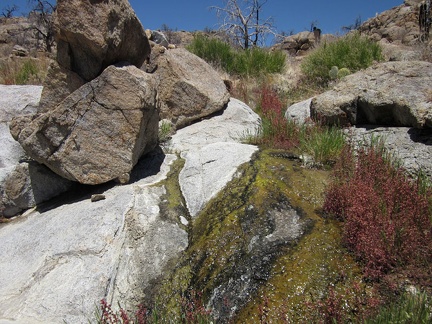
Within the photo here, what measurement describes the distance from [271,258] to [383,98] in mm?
3573

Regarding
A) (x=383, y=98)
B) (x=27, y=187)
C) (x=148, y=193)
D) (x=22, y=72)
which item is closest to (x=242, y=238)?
(x=148, y=193)

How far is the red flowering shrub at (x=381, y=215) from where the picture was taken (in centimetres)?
304

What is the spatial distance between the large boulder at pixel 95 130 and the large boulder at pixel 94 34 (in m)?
0.39

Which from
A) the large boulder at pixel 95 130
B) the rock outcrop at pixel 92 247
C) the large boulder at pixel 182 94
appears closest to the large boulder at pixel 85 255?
the rock outcrop at pixel 92 247

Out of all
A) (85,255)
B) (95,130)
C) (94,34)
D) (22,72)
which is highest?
(22,72)

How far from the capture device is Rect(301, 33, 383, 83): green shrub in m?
10.4

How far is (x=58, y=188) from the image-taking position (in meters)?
5.22

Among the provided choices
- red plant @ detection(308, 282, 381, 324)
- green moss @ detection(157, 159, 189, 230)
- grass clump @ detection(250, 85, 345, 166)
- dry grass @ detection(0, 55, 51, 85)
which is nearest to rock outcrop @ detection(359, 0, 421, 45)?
grass clump @ detection(250, 85, 345, 166)

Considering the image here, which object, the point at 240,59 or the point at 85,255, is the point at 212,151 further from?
the point at 240,59

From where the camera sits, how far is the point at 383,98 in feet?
18.2

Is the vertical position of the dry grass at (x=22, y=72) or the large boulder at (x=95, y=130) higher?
the dry grass at (x=22, y=72)

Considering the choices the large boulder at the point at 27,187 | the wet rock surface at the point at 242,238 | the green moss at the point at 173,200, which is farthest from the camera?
the large boulder at the point at 27,187

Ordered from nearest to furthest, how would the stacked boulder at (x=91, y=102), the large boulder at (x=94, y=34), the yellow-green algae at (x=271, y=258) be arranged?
the yellow-green algae at (x=271, y=258) → the large boulder at (x=94, y=34) → the stacked boulder at (x=91, y=102)

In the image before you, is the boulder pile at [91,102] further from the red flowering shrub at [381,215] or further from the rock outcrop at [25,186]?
the red flowering shrub at [381,215]
